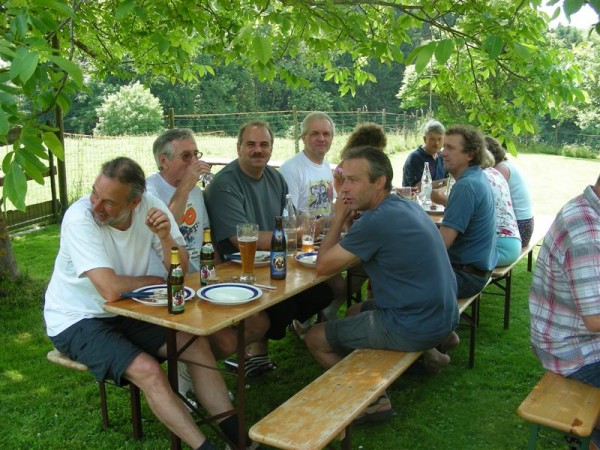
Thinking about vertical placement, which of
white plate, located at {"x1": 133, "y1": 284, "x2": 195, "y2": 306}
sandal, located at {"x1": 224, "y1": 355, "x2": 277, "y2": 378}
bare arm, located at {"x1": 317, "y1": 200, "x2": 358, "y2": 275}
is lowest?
sandal, located at {"x1": 224, "y1": 355, "x2": 277, "y2": 378}

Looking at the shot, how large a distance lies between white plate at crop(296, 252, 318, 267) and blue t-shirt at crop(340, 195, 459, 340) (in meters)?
0.35

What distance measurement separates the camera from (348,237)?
290 cm

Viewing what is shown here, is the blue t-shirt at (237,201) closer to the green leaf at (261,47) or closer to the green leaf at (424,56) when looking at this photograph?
the green leaf at (261,47)

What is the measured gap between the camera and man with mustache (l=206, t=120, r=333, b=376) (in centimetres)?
357

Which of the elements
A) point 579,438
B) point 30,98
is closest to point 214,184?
point 30,98

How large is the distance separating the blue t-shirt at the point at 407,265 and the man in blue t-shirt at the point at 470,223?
0.89 metres

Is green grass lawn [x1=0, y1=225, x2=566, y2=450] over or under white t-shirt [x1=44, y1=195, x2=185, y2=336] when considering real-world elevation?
under

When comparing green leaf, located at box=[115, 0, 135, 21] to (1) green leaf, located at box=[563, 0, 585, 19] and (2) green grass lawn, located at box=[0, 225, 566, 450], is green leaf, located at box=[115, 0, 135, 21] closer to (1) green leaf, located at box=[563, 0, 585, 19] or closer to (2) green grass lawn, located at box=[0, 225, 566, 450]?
(1) green leaf, located at box=[563, 0, 585, 19]

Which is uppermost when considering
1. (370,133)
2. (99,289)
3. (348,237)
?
(370,133)

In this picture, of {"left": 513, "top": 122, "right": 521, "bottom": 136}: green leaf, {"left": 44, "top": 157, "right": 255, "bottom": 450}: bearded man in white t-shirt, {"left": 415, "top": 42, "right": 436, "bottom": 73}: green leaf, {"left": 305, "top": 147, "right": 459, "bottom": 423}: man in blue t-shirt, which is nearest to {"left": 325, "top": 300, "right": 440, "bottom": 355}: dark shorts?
{"left": 305, "top": 147, "right": 459, "bottom": 423}: man in blue t-shirt

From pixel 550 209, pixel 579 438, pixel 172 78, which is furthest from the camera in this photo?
pixel 550 209

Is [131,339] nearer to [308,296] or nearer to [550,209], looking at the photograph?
[308,296]

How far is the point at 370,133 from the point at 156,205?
2.35 metres

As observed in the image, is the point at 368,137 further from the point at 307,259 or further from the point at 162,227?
Result: the point at 162,227
